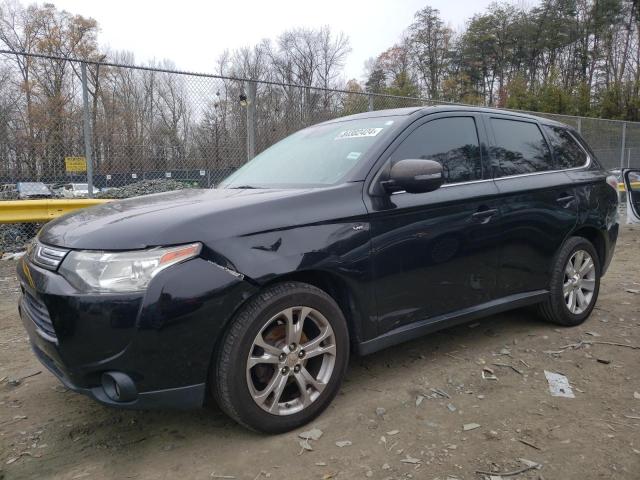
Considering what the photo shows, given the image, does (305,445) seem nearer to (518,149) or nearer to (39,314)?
(39,314)

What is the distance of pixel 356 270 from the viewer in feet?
8.63

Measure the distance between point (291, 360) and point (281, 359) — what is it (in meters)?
0.06

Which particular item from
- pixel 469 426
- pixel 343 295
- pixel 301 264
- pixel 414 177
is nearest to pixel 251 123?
pixel 414 177

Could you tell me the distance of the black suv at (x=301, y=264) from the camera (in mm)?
2127

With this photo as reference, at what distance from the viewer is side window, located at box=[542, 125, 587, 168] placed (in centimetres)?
405

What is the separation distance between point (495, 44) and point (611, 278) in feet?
157

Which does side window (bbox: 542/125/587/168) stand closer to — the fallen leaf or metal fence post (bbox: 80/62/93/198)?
the fallen leaf

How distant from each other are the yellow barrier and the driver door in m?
4.47

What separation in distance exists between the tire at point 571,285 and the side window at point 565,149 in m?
0.65

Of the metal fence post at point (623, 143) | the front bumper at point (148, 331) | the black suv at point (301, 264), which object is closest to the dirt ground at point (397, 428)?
the black suv at point (301, 264)

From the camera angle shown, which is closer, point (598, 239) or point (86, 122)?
point (598, 239)

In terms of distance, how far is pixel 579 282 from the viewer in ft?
13.2

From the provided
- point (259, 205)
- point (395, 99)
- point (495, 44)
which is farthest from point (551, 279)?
point (495, 44)

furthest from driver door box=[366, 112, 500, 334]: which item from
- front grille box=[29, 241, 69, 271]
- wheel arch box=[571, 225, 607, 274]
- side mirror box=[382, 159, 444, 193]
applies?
front grille box=[29, 241, 69, 271]
